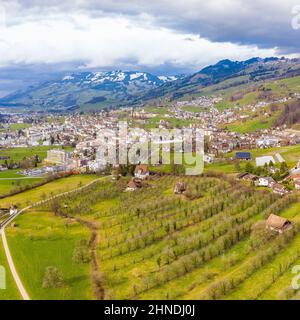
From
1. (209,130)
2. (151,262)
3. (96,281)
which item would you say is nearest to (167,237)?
(151,262)

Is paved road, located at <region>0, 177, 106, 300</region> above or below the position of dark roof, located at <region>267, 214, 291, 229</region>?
below

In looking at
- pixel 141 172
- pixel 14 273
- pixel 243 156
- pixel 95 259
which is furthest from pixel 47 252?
pixel 243 156

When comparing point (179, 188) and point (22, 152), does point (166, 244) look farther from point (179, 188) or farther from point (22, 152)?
point (22, 152)

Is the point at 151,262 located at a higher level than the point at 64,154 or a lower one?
lower

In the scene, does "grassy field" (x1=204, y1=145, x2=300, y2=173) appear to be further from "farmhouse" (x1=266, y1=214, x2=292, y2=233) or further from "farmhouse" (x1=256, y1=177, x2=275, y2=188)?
"farmhouse" (x1=266, y1=214, x2=292, y2=233)

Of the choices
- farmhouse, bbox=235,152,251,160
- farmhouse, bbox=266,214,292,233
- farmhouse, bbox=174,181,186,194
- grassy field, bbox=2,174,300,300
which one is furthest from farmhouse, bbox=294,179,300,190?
farmhouse, bbox=235,152,251,160
